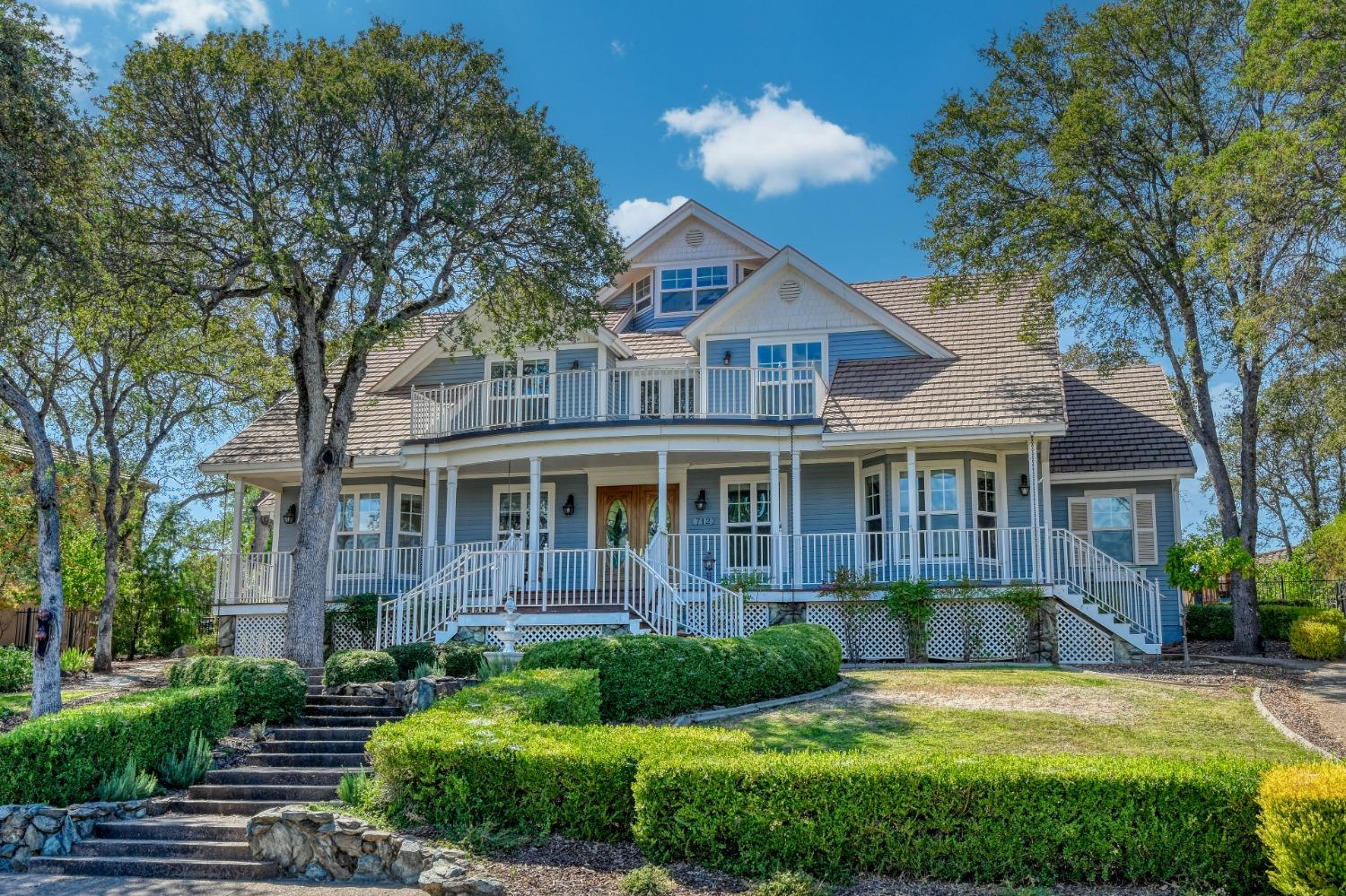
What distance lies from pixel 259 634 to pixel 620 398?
8330 mm

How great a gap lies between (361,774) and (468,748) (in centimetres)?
170

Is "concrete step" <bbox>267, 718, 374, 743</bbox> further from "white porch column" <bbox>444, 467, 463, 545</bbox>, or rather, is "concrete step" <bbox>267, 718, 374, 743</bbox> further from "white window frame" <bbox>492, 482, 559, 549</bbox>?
"white window frame" <bbox>492, 482, 559, 549</bbox>

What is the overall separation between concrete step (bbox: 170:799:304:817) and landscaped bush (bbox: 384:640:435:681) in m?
4.20

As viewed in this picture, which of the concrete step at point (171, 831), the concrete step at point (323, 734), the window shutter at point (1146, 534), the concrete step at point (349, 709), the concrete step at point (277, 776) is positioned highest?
the window shutter at point (1146, 534)

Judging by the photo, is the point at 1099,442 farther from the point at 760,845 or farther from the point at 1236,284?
the point at 760,845

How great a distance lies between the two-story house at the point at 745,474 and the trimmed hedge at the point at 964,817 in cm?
892

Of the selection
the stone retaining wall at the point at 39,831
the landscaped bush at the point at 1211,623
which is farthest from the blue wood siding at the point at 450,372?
the landscaped bush at the point at 1211,623

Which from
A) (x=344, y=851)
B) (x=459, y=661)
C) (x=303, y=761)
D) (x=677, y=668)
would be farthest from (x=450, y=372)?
(x=344, y=851)

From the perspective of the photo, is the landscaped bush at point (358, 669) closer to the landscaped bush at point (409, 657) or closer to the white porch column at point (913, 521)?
the landscaped bush at point (409, 657)

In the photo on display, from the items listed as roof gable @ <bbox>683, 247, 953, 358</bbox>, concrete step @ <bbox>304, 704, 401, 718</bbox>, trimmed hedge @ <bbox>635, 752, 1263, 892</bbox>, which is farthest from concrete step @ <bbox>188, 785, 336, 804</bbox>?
roof gable @ <bbox>683, 247, 953, 358</bbox>

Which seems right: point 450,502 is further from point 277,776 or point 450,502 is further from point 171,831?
point 171,831

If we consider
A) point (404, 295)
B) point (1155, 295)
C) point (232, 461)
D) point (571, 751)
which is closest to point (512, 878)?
point (571, 751)

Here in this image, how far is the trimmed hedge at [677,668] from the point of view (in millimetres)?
12016

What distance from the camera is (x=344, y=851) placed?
8.08 meters
